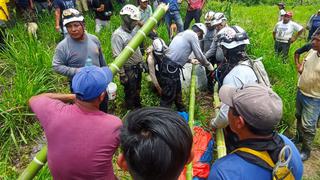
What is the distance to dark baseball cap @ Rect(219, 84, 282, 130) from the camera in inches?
71.1

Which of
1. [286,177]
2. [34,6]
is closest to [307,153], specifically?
[286,177]

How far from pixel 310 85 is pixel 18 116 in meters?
3.71

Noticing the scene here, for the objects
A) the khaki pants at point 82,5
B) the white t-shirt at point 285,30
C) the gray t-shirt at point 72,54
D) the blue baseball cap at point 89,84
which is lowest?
the white t-shirt at point 285,30

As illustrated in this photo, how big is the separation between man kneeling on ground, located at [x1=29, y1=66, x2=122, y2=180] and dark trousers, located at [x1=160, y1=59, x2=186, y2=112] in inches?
100

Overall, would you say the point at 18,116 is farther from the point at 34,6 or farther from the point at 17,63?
the point at 34,6

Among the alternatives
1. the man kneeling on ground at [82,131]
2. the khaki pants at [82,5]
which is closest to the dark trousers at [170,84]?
the man kneeling on ground at [82,131]

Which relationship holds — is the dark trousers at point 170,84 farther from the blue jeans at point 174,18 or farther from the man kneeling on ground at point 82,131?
the blue jeans at point 174,18

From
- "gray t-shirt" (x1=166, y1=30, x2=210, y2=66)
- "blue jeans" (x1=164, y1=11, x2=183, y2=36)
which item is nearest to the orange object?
"gray t-shirt" (x1=166, y1=30, x2=210, y2=66)

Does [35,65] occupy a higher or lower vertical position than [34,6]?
lower

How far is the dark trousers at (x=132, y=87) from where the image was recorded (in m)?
Result: 4.82

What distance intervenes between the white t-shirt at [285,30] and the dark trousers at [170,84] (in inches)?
155

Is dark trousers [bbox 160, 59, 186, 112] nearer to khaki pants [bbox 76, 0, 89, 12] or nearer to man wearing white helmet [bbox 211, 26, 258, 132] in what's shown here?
man wearing white helmet [bbox 211, 26, 258, 132]

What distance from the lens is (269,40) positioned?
861 cm

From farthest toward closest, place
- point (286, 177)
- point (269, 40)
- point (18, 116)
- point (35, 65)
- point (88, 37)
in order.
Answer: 1. point (269, 40)
2. point (35, 65)
3. point (18, 116)
4. point (88, 37)
5. point (286, 177)
